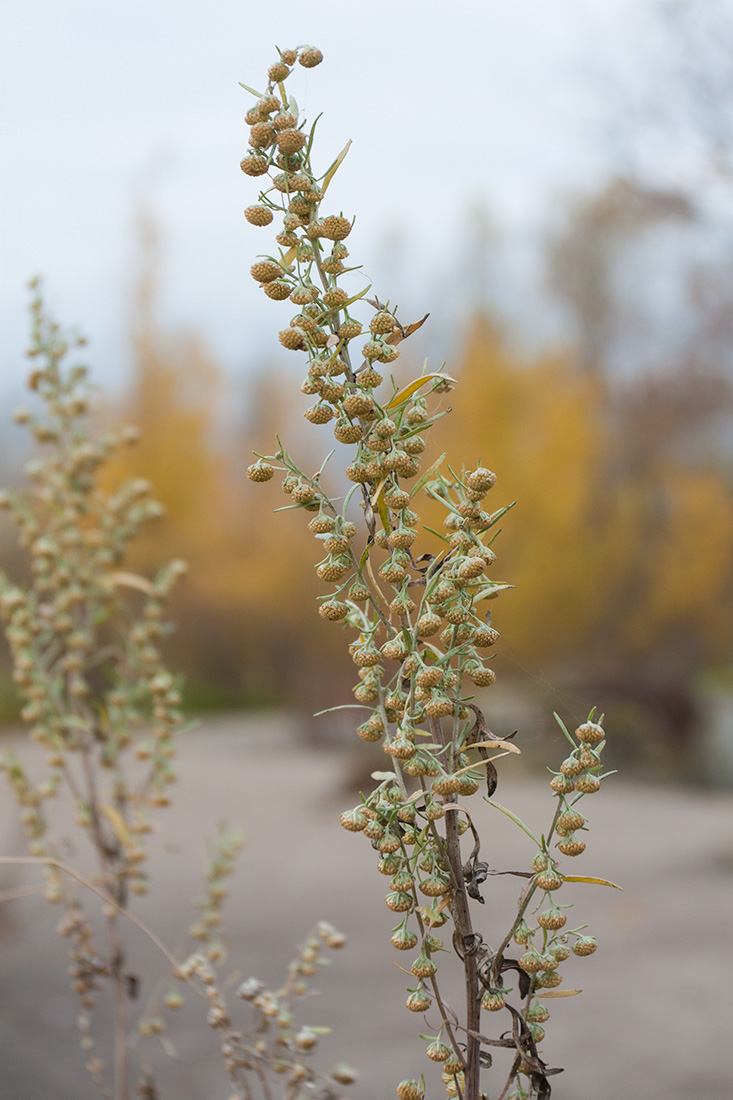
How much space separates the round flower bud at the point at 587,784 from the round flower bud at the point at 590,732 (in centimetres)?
2

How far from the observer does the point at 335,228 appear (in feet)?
1.59

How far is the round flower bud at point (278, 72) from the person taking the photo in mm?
483

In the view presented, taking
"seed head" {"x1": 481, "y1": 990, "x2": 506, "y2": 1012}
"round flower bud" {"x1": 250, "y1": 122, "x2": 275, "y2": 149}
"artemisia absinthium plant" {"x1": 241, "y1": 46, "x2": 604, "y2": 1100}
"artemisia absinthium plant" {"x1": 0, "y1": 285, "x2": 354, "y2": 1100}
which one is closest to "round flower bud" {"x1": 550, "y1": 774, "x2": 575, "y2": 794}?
"artemisia absinthium plant" {"x1": 241, "y1": 46, "x2": 604, "y2": 1100}

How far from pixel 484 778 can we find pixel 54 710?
611mm

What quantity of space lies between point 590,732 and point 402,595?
0.11 m

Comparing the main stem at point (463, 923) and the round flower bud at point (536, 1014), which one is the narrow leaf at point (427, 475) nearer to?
the main stem at point (463, 923)

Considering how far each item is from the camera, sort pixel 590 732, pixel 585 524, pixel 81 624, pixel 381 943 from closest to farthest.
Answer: pixel 590 732, pixel 81 624, pixel 381 943, pixel 585 524

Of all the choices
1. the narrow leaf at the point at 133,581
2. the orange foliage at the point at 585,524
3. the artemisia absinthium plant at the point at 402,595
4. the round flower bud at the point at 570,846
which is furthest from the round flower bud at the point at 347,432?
the orange foliage at the point at 585,524

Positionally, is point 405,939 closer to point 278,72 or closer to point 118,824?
point 278,72

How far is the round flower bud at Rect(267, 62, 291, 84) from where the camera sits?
19.0 inches

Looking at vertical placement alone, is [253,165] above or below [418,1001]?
above

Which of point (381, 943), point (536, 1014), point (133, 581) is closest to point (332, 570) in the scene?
point (536, 1014)

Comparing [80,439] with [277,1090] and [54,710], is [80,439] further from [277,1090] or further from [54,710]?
[277,1090]

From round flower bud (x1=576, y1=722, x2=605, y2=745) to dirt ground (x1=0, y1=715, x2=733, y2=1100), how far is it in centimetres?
56
